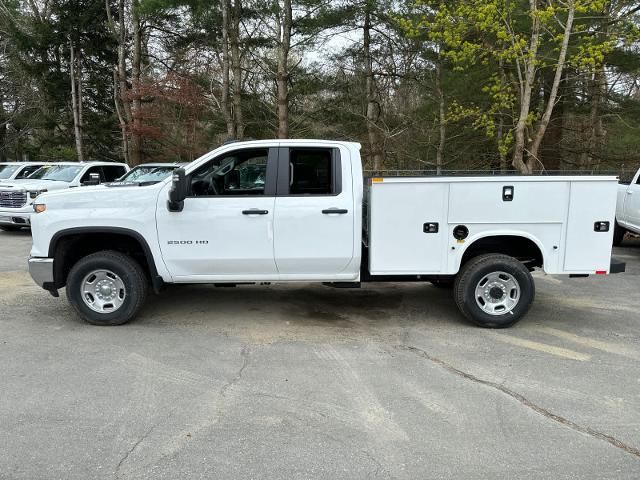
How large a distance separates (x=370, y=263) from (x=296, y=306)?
1.42 metres

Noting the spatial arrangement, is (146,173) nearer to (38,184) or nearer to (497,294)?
(38,184)

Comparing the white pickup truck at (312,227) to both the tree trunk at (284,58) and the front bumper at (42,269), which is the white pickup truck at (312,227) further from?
the tree trunk at (284,58)

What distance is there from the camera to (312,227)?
215 inches

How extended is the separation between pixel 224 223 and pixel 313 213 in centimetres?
95

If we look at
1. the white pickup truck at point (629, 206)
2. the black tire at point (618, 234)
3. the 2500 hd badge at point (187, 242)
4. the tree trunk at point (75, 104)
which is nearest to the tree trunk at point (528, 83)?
the white pickup truck at point (629, 206)

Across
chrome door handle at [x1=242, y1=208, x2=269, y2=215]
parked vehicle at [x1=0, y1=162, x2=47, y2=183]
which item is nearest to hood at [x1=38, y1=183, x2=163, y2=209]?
chrome door handle at [x1=242, y1=208, x2=269, y2=215]

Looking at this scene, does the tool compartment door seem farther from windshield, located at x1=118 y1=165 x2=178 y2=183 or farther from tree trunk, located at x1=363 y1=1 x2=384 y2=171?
tree trunk, located at x1=363 y1=1 x2=384 y2=171

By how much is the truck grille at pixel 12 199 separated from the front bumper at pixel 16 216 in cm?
13

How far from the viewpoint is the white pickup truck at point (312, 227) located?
541 centimetres

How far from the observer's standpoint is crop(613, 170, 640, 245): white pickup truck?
10.1 meters

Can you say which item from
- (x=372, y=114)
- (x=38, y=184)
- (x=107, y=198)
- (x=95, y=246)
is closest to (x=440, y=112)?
(x=372, y=114)

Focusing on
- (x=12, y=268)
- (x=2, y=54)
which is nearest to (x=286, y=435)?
(x=12, y=268)

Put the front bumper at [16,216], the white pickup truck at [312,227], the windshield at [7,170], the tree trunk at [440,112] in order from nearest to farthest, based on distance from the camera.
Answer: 1. the white pickup truck at [312,227]
2. the front bumper at [16,216]
3. the windshield at [7,170]
4. the tree trunk at [440,112]

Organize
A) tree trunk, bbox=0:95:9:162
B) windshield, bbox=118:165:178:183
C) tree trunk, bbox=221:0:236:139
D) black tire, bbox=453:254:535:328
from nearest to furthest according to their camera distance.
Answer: black tire, bbox=453:254:535:328 < windshield, bbox=118:165:178:183 < tree trunk, bbox=221:0:236:139 < tree trunk, bbox=0:95:9:162
